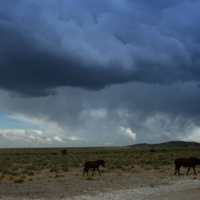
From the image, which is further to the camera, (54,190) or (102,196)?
(54,190)

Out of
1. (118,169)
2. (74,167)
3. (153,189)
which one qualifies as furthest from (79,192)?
(74,167)

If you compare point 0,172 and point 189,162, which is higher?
point 189,162

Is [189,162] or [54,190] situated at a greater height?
[189,162]

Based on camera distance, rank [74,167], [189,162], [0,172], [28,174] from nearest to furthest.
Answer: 1. [189,162]
2. [28,174]
3. [0,172]
4. [74,167]

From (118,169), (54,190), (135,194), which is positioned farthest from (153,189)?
(118,169)

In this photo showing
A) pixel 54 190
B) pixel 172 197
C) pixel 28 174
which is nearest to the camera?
pixel 172 197

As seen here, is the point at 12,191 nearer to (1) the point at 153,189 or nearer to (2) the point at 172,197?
(1) the point at 153,189

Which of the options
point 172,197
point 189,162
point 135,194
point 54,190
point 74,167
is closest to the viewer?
point 172,197

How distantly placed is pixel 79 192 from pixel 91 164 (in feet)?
29.7

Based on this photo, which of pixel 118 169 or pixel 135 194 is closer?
pixel 135 194

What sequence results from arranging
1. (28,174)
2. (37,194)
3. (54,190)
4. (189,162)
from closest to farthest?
(37,194)
(54,190)
(189,162)
(28,174)

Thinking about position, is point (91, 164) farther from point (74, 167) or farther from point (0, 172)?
point (0, 172)

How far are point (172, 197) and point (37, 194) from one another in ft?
27.4

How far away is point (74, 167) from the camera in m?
33.0
